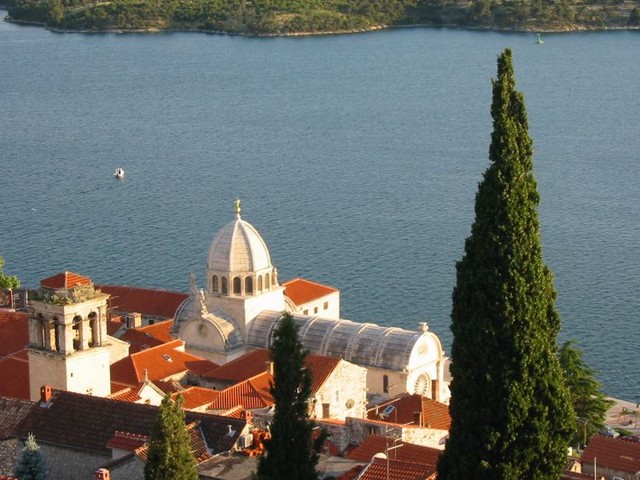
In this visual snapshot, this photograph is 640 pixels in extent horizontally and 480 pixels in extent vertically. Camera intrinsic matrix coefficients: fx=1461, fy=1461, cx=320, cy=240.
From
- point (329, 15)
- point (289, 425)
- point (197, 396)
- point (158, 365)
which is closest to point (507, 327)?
point (289, 425)

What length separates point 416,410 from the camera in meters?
42.3

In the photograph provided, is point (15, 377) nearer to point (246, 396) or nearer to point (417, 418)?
point (246, 396)

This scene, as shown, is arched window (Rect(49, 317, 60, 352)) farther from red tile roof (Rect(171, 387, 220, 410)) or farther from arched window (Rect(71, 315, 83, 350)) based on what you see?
red tile roof (Rect(171, 387, 220, 410))

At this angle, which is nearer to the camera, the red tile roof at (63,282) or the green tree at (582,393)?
the red tile roof at (63,282)

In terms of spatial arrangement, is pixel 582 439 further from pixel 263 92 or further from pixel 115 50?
pixel 115 50

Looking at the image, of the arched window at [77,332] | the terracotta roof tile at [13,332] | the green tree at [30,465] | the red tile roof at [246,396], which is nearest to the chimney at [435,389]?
the red tile roof at [246,396]

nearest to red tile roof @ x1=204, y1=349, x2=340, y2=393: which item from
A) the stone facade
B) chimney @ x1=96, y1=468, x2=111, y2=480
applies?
the stone facade

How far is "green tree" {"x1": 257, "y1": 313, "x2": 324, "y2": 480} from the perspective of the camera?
27.5 meters

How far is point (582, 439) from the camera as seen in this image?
44.1 m

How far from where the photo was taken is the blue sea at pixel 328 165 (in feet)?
232

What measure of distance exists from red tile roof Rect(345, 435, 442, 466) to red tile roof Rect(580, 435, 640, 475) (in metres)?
7.00

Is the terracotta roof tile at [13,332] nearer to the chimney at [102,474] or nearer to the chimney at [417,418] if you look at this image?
the chimney at [417,418]

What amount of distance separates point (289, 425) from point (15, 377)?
665 inches

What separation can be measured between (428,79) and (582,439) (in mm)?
103208
